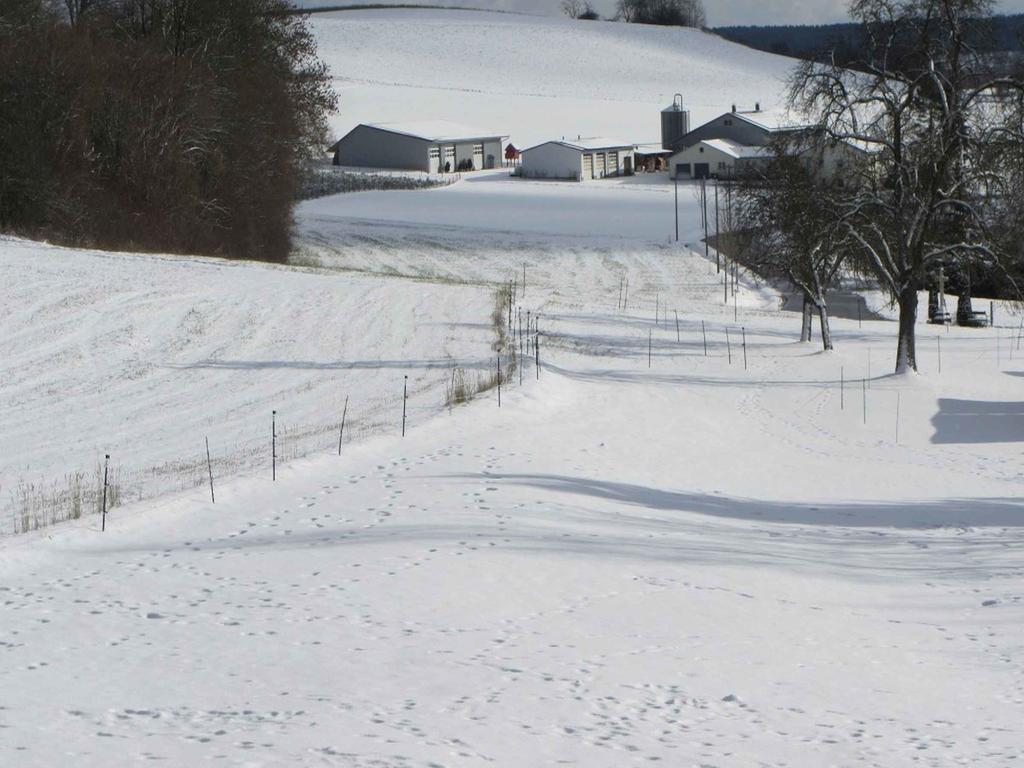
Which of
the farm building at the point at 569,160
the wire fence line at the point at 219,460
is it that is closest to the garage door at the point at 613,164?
the farm building at the point at 569,160

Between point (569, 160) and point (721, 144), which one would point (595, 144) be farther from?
point (721, 144)

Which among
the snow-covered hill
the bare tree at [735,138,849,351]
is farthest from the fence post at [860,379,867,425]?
the snow-covered hill

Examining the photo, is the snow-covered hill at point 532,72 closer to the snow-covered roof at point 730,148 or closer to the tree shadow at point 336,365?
the snow-covered roof at point 730,148

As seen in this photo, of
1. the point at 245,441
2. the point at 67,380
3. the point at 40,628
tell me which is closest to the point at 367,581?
the point at 40,628

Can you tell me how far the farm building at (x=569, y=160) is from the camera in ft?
356

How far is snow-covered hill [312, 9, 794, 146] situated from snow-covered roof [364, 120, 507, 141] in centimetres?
855

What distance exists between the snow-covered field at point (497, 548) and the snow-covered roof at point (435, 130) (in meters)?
77.9

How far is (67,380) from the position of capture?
30.0m

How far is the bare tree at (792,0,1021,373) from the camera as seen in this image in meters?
31.0

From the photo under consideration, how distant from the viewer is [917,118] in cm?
3231

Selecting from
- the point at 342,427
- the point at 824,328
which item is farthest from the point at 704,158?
the point at 342,427

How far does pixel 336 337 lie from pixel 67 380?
8.28 meters

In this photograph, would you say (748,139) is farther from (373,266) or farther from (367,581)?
(367,581)

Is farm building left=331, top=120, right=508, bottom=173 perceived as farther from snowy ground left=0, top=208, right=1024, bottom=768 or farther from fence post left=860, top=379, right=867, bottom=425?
snowy ground left=0, top=208, right=1024, bottom=768
